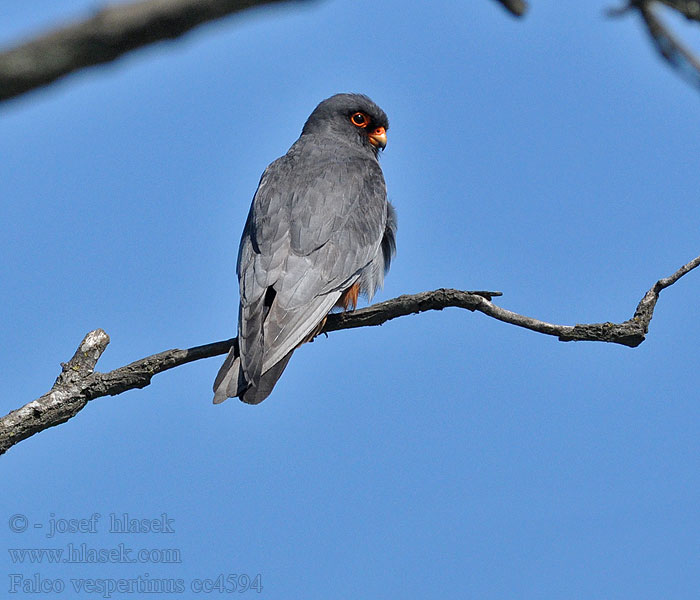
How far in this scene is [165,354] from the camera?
507 centimetres

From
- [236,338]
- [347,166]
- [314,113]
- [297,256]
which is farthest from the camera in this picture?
[314,113]

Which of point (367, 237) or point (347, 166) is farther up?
point (347, 166)

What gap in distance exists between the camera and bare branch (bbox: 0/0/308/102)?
49.6 inches

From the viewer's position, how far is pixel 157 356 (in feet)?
16.6

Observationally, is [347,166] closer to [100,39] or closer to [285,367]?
[285,367]

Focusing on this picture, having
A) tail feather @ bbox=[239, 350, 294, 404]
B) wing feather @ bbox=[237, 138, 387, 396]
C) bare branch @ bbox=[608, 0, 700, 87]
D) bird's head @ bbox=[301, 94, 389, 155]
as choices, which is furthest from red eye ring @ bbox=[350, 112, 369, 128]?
bare branch @ bbox=[608, 0, 700, 87]

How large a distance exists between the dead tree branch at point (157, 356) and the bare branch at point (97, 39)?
389cm

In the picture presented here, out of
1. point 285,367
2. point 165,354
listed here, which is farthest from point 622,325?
point 165,354

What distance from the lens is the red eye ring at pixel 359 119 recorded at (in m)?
8.11

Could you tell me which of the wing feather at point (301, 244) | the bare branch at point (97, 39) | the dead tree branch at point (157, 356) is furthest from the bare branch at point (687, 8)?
the wing feather at point (301, 244)

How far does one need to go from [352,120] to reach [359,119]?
0.23ft

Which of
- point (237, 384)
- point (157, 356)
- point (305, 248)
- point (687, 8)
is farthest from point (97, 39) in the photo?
point (305, 248)

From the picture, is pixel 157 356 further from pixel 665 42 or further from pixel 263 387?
pixel 665 42

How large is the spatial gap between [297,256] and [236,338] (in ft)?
3.10
